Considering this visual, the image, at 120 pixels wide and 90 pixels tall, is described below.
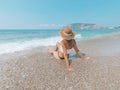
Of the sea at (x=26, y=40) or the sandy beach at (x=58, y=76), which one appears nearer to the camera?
the sandy beach at (x=58, y=76)

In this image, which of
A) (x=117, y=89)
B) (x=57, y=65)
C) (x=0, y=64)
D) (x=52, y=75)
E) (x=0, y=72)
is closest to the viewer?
(x=117, y=89)

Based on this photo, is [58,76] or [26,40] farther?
[26,40]

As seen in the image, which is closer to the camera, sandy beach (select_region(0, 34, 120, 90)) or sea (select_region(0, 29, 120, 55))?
sandy beach (select_region(0, 34, 120, 90))

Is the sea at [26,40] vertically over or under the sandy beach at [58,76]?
under

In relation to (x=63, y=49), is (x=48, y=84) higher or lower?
lower

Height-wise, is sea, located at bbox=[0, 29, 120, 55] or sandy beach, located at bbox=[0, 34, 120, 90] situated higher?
sandy beach, located at bbox=[0, 34, 120, 90]

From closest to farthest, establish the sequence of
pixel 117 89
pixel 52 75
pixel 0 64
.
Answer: pixel 117 89
pixel 52 75
pixel 0 64

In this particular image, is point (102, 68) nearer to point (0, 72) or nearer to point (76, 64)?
point (76, 64)

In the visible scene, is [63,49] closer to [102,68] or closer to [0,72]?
[102,68]

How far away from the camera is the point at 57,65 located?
5.69 m

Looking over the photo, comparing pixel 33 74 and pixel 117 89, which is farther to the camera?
pixel 33 74

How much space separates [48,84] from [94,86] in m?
1.24

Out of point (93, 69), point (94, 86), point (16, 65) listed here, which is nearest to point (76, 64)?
point (93, 69)

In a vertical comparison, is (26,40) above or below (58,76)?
below
